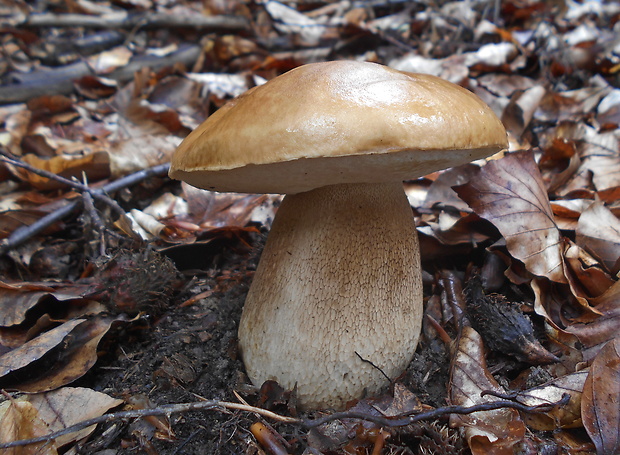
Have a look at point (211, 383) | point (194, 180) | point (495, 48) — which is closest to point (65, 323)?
point (211, 383)

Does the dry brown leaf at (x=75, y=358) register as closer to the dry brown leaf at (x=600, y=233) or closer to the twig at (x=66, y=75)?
the dry brown leaf at (x=600, y=233)

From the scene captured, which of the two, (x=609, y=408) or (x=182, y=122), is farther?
(x=182, y=122)

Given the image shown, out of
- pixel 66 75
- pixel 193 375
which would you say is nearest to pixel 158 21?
pixel 66 75

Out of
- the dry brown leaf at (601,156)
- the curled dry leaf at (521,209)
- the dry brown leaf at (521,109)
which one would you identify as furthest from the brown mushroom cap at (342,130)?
the dry brown leaf at (521,109)

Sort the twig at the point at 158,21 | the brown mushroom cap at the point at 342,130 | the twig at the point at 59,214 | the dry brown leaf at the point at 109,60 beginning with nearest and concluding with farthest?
the brown mushroom cap at the point at 342,130
the twig at the point at 59,214
the dry brown leaf at the point at 109,60
the twig at the point at 158,21

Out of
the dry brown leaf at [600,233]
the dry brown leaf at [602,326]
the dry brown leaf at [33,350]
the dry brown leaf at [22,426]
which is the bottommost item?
the dry brown leaf at [22,426]

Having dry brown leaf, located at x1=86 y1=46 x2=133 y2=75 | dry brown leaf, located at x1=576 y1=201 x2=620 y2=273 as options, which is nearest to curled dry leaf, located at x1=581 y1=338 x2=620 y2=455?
dry brown leaf, located at x1=576 y1=201 x2=620 y2=273

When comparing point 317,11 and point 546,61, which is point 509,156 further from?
point 317,11

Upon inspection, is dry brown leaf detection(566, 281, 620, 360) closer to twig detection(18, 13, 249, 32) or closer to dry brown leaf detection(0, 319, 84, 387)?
dry brown leaf detection(0, 319, 84, 387)
